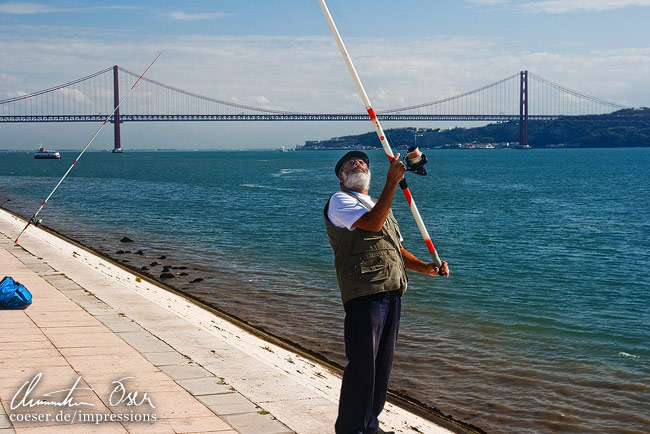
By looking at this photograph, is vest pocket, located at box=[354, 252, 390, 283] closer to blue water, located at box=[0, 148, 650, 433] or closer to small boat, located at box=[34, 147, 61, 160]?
blue water, located at box=[0, 148, 650, 433]

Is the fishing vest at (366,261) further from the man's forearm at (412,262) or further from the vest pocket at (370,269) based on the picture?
the man's forearm at (412,262)

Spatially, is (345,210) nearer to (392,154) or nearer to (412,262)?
(392,154)

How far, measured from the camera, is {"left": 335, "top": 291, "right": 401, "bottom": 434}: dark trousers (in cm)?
382

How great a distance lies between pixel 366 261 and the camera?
3775 millimetres

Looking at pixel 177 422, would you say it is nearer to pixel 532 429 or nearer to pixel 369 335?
pixel 369 335

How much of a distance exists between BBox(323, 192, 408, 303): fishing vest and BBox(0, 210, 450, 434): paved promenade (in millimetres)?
1204

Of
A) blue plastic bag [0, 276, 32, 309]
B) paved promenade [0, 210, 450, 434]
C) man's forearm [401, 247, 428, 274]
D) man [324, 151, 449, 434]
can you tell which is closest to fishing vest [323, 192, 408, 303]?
man [324, 151, 449, 434]

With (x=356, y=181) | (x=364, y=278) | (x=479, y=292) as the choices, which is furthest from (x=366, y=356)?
(x=479, y=292)

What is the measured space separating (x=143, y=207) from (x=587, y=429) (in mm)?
31370

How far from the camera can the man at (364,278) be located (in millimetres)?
3750

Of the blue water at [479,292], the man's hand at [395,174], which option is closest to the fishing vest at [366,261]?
the man's hand at [395,174]

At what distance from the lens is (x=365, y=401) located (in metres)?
3.95

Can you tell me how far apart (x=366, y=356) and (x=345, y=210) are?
2.56 feet

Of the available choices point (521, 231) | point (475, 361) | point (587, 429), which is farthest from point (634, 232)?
point (587, 429)
